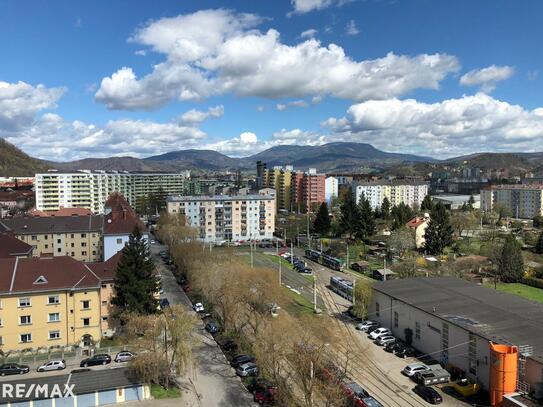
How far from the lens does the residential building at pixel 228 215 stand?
79875mm

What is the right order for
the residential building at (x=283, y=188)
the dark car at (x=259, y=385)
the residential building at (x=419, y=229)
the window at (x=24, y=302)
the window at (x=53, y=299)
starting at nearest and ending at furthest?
the dark car at (x=259, y=385) → the window at (x=24, y=302) → the window at (x=53, y=299) → the residential building at (x=419, y=229) → the residential building at (x=283, y=188)

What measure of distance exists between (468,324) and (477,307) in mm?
3745

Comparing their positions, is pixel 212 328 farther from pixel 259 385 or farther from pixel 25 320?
pixel 25 320

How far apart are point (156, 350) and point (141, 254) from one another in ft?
36.1

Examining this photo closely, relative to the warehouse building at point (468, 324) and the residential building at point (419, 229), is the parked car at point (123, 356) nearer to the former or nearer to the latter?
the warehouse building at point (468, 324)

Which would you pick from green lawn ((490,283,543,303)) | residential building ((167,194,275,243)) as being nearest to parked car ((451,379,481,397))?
green lawn ((490,283,543,303))

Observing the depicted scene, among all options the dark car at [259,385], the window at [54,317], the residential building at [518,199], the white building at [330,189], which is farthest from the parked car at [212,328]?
the white building at [330,189]

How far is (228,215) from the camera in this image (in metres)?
81.3

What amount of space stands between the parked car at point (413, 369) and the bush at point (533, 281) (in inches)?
1144

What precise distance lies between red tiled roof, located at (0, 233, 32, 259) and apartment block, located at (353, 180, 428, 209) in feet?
323

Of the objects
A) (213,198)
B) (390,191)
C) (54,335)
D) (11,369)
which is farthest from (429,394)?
(390,191)

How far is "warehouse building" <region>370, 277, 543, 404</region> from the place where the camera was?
74.6 ft

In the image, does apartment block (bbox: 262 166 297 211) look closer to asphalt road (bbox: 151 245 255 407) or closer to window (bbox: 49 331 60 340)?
asphalt road (bbox: 151 245 255 407)

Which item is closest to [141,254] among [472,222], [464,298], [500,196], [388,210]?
[464,298]
